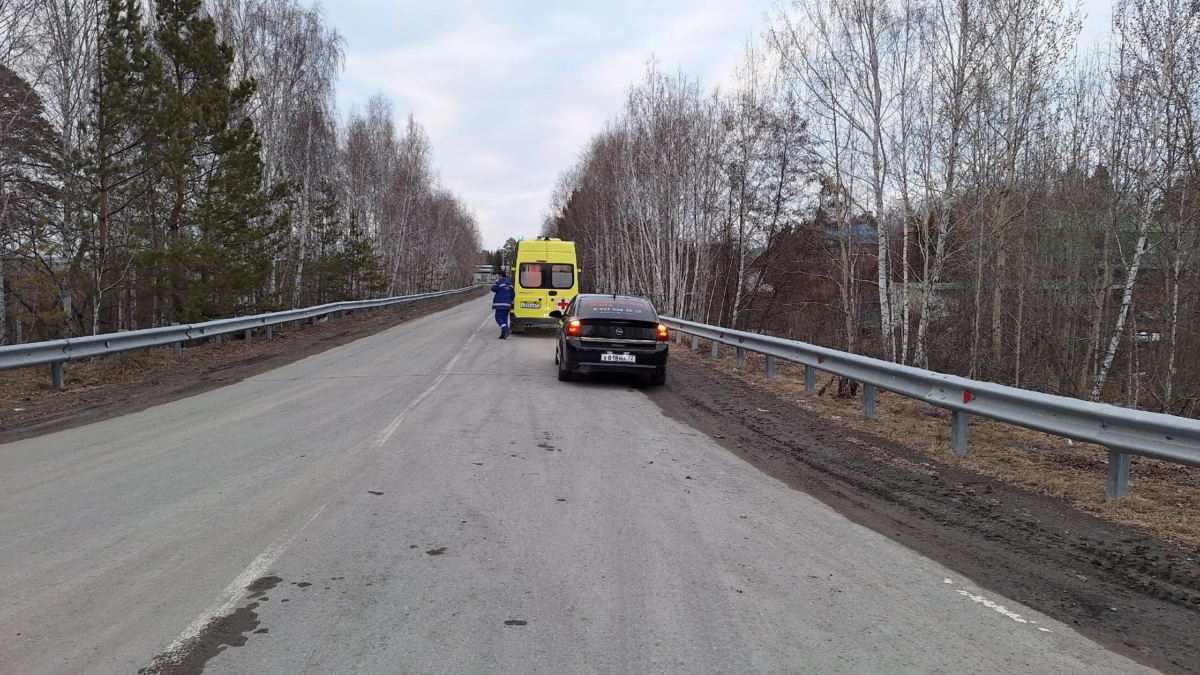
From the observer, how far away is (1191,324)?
53.3ft

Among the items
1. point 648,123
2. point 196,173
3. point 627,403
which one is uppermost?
point 648,123

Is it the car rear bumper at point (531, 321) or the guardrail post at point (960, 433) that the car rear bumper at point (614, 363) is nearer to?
the guardrail post at point (960, 433)

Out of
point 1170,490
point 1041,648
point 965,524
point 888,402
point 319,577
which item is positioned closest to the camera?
point 1041,648

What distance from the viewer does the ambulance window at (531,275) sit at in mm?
21953

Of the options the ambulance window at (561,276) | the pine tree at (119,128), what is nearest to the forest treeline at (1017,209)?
the ambulance window at (561,276)

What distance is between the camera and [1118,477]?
5.29 meters

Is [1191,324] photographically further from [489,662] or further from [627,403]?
[489,662]

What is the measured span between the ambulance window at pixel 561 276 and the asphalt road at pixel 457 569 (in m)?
14.8

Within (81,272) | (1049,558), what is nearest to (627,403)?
(1049,558)

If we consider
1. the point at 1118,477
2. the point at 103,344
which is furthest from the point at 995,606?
the point at 103,344

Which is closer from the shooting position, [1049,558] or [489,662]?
[489,662]

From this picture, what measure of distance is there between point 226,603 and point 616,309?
8.83 meters

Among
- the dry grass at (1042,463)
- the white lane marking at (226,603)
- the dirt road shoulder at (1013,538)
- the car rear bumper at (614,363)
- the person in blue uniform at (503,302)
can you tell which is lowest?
the dirt road shoulder at (1013,538)

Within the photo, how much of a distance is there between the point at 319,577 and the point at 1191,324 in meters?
20.1
